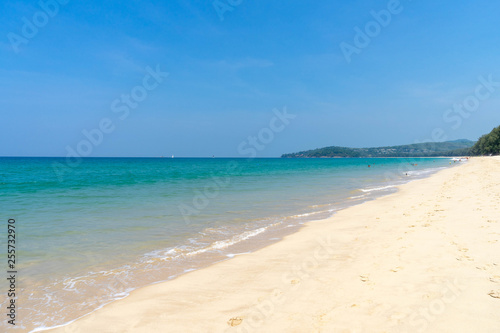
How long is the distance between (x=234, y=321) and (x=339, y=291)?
1.93m

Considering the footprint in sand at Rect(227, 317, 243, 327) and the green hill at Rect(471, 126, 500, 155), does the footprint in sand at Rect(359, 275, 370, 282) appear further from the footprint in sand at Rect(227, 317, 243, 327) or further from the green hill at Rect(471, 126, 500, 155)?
the green hill at Rect(471, 126, 500, 155)

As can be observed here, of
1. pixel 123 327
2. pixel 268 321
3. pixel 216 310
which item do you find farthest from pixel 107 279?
pixel 268 321

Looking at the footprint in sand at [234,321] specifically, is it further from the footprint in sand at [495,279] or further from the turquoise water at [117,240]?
the footprint in sand at [495,279]

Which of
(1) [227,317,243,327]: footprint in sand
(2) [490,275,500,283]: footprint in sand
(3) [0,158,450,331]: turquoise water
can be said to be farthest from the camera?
(3) [0,158,450,331]: turquoise water

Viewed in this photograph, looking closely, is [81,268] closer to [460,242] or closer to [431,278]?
[431,278]

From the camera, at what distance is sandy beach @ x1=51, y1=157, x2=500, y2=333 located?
404cm

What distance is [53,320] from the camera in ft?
15.6

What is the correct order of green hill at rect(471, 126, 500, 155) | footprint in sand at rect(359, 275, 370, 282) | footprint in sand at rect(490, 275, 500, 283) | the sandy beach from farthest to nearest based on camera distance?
green hill at rect(471, 126, 500, 155), footprint in sand at rect(359, 275, 370, 282), footprint in sand at rect(490, 275, 500, 283), the sandy beach

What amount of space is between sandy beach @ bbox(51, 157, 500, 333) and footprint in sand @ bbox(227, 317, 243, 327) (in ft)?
0.09

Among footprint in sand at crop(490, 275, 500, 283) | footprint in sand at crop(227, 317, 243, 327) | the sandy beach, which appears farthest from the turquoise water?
footprint in sand at crop(490, 275, 500, 283)

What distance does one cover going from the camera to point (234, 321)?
14.2 feet

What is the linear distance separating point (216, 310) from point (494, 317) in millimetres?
3914

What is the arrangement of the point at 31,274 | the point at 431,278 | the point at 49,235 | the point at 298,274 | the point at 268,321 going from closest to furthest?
the point at 268,321, the point at 431,278, the point at 298,274, the point at 31,274, the point at 49,235

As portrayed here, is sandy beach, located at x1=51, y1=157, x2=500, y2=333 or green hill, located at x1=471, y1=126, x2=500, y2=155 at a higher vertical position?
green hill, located at x1=471, y1=126, x2=500, y2=155
